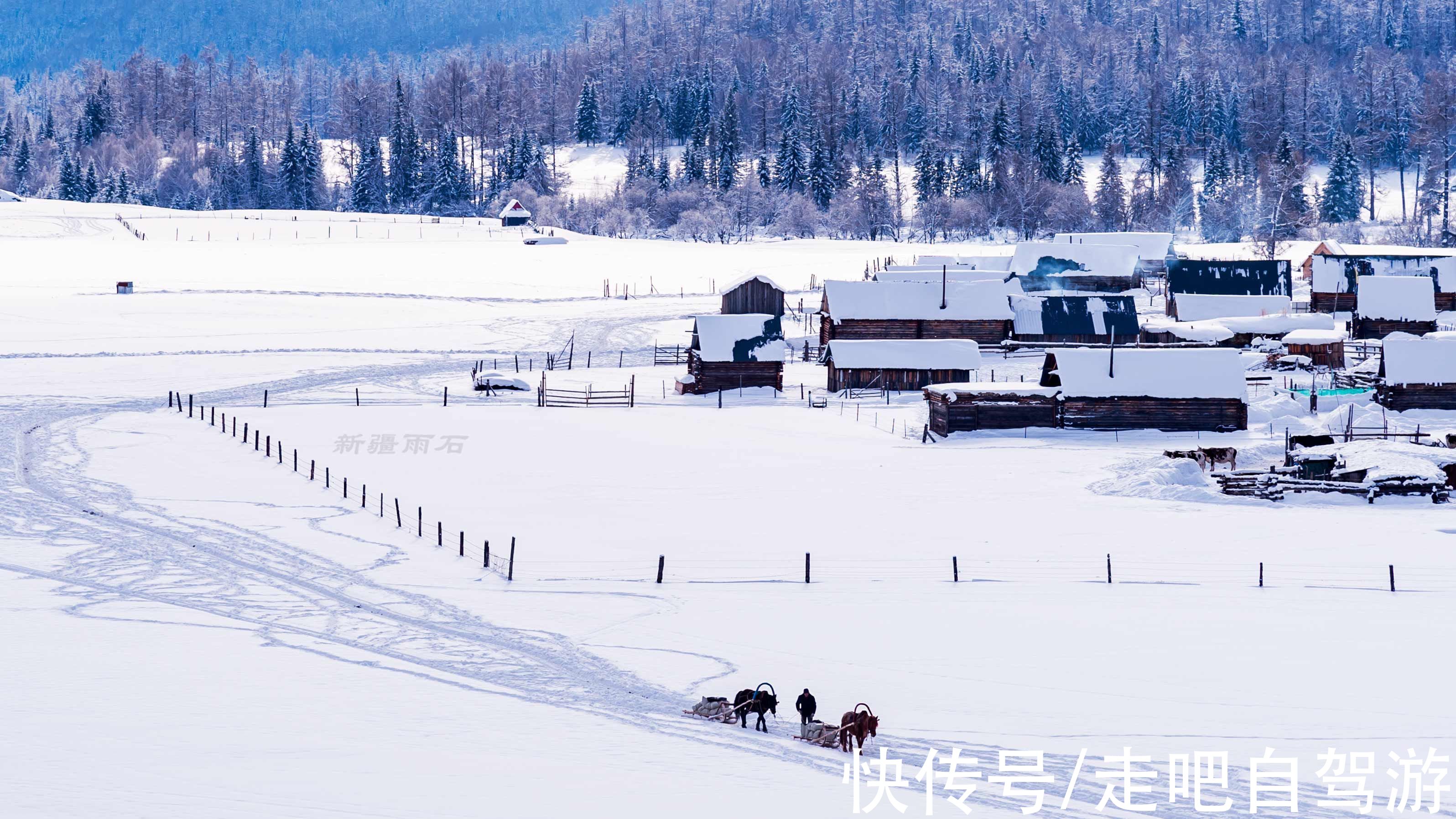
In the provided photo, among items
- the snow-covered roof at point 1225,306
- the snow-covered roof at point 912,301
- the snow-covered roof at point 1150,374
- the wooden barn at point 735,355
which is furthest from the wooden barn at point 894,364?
the snow-covered roof at point 1225,306

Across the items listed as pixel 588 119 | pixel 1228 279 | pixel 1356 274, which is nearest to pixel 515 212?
pixel 588 119

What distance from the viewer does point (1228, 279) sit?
7375 cm

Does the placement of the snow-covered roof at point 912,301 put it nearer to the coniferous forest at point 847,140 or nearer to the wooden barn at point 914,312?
the wooden barn at point 914,312

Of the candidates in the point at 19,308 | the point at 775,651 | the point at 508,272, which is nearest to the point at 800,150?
the point at 508,272

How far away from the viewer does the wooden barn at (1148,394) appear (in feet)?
147

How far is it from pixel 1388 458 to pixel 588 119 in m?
139

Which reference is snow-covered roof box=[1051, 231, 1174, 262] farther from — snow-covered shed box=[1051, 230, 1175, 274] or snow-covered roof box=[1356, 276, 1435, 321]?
snow-covered roof box=[1356, 276, 1435, 321]

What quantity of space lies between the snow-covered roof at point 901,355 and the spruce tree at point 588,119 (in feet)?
390

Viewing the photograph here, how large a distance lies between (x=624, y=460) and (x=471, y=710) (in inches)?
767

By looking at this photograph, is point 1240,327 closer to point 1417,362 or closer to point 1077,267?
point 1417,362

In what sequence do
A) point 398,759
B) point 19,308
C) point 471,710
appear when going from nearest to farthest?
point 398,759, point 471,710, point 19,308

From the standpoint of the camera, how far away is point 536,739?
18.4 metres

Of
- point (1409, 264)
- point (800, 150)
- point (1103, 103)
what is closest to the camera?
point (1409, 264)

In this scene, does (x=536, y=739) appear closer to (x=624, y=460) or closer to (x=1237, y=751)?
(x=1237, y=751)
